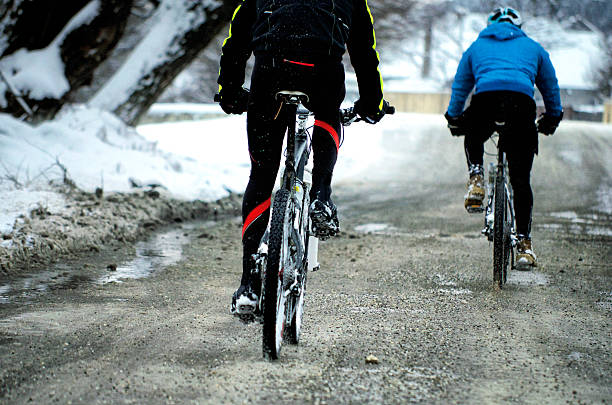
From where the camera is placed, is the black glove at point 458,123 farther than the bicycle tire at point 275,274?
Yes

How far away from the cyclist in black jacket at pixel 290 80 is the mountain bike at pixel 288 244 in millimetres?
58

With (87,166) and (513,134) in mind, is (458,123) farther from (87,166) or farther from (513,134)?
(87,166)

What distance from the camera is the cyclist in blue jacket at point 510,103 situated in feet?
18.2

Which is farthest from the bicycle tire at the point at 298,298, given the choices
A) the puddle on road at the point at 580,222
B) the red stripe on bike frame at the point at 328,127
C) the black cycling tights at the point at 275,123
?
the puddle on road at the point at 580,222

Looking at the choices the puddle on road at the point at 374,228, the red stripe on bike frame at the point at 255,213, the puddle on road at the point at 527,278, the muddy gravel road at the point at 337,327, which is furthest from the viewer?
the puddle on road at the point at 374,228

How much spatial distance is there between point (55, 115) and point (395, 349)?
8.75 metres

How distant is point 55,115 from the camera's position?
1134 centimetres

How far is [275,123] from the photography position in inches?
143

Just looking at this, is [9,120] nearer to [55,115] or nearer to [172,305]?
[55,115]

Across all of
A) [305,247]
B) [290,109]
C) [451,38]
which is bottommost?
[451,38]

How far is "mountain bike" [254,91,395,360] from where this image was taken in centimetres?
332

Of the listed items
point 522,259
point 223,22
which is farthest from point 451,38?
point 522,259

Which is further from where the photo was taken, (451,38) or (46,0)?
(451,38)

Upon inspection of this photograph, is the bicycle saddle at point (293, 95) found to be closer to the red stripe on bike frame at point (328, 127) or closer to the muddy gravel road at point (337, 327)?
the red stripe on bike frame at point (328, 127)
